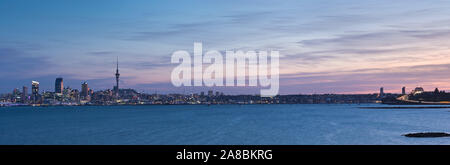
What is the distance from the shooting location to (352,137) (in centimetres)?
6081
